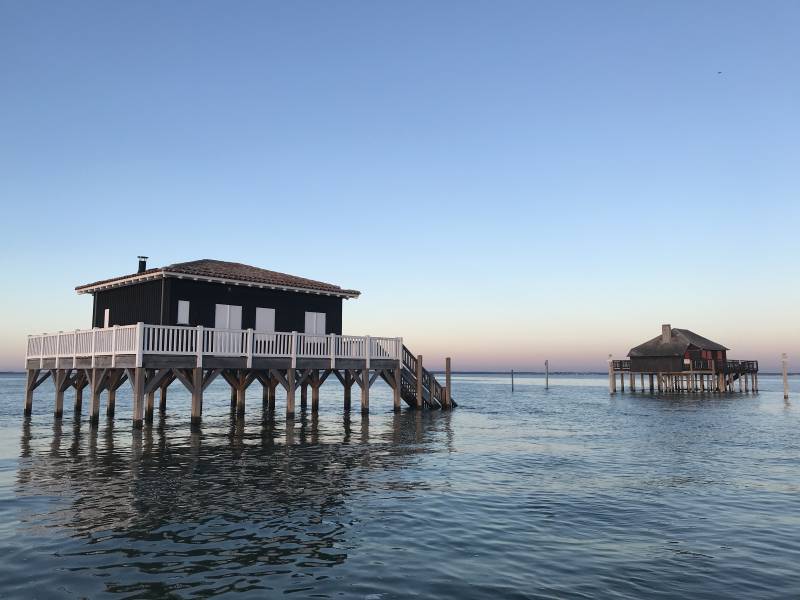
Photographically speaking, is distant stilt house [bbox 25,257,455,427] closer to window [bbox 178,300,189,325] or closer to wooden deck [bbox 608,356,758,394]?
window [bbox 178,300,189,325]

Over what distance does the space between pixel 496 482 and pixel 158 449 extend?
34.3 ft

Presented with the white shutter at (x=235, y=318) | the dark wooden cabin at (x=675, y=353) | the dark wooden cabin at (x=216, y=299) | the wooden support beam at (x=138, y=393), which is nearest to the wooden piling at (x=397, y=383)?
the dark wooden cabin at (x=216, y=299)

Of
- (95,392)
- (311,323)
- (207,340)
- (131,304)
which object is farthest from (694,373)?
(95,392)

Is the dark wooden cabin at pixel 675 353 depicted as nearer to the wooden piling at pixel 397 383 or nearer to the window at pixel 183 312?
the wooden piling at pixel 397 383

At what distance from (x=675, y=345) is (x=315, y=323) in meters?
51.0

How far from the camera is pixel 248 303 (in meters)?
28.6

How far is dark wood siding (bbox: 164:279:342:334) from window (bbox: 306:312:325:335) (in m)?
0.22

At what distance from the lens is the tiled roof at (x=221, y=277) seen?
2616cm

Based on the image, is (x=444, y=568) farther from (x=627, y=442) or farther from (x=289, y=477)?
(x=627, y=442)

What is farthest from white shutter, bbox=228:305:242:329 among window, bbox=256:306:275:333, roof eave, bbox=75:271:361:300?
roof eave, bbox=75:271:361:300

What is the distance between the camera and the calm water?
8.15 m

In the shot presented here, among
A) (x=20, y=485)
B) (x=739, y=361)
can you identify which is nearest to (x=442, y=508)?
(x=20, y=485)

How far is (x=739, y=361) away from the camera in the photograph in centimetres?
7481

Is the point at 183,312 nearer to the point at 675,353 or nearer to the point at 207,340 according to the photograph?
the point at 207,340
